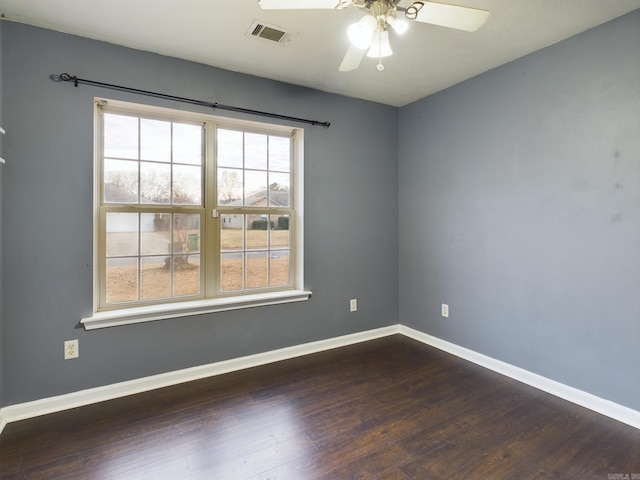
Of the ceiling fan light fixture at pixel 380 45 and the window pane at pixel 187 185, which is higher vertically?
the ceiling fan light fixture at pixel 380 45

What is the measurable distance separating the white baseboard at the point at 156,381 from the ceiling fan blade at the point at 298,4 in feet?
8.12

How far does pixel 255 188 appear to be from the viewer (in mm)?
2959

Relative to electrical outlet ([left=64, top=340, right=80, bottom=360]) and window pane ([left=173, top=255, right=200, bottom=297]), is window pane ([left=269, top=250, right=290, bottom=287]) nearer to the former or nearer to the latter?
window pane ([left=173, top=255, right=200, bottom=297])

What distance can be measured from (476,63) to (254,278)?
102 inches

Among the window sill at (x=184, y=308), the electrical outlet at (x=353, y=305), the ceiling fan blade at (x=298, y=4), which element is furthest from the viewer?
the electrical outlet at (x=353, y=305)

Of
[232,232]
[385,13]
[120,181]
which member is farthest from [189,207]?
[385,13]

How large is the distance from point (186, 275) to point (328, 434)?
63.8 inches

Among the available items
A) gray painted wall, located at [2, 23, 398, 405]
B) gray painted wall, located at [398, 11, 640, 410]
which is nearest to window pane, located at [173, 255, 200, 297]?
gray painted wall, located at [2, 23, 398, 405]

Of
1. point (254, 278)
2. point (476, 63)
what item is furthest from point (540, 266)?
point (254, 278)

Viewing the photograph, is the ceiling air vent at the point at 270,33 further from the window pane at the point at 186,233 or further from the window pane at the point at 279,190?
the window pane at the point at 186,233

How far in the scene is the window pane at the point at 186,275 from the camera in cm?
264

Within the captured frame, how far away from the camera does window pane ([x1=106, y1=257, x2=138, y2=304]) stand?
7.88 feet

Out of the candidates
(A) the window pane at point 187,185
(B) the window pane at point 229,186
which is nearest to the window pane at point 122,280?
(A) the window pane at point 187,185

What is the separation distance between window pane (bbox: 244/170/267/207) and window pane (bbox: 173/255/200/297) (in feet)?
2.22
